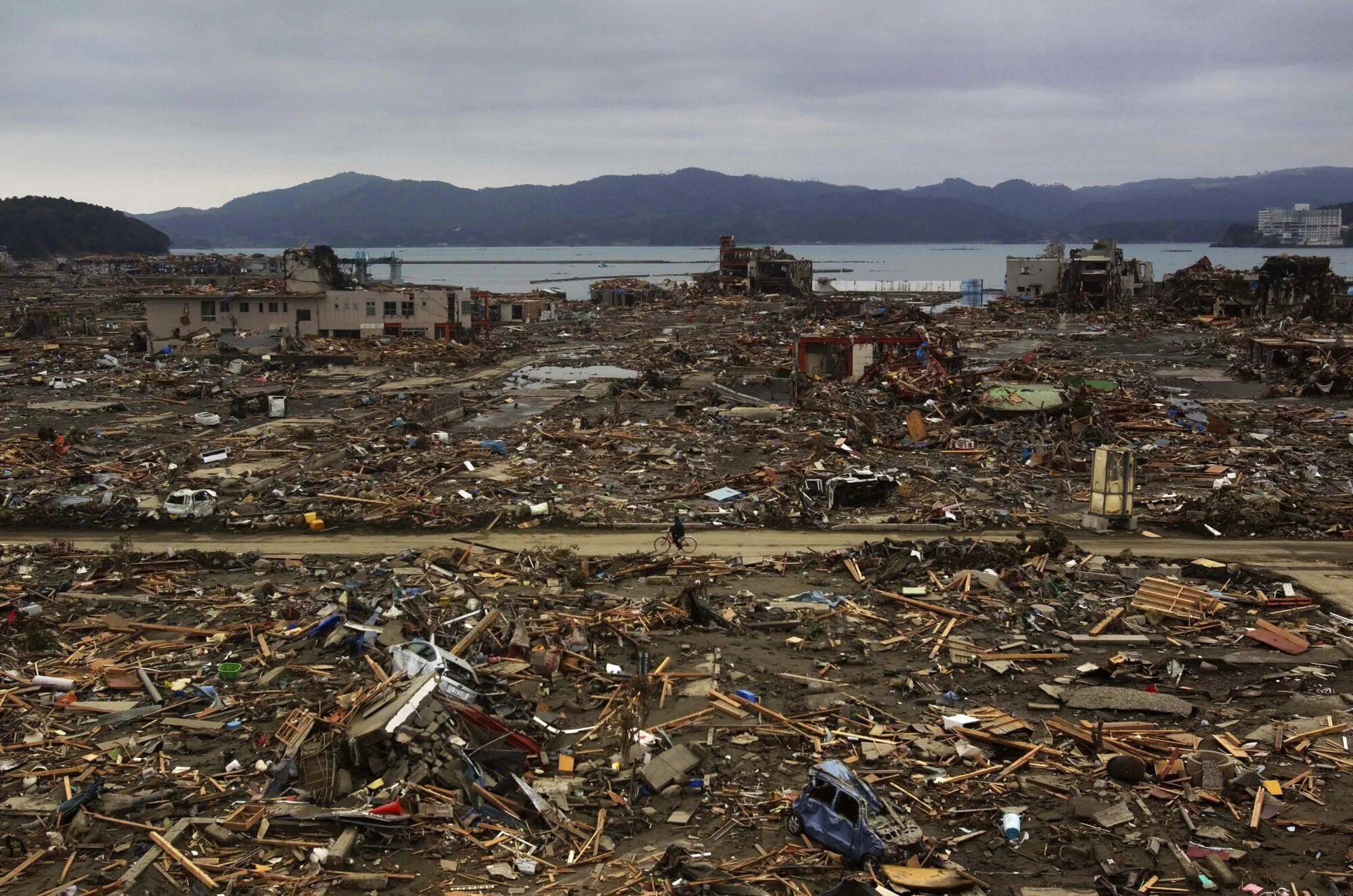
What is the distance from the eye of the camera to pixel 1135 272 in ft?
302

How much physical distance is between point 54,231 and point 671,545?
204489 millimetres

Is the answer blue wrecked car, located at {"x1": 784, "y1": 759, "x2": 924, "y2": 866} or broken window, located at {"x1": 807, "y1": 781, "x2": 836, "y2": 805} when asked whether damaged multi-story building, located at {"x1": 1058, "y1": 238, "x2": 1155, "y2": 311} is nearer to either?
blue wrecked car, located at {"x1": 784, "y1": 759, "x2": 924, "y2": 866}

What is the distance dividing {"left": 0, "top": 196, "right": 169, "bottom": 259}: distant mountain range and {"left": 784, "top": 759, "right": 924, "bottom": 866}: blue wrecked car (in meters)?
204

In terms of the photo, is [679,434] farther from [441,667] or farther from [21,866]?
[21,866]

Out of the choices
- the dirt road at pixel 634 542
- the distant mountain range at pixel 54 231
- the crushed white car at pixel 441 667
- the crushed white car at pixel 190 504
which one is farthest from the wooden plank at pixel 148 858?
the distant mountain range at pixel 54 231

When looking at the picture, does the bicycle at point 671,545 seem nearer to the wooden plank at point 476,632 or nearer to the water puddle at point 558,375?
the wooden plank at point 476,632

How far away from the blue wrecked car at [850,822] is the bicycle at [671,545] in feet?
30.6

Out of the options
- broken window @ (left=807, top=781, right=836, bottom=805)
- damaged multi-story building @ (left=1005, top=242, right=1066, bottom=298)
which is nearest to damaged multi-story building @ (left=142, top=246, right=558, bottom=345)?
damaged multi-story building @ (left=1005, top=242, right=1066, bottom=298)

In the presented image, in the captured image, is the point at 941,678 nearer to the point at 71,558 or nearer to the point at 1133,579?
the point at 1133,579

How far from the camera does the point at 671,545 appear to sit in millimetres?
19688

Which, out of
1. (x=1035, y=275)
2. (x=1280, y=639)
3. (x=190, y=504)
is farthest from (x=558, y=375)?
(x=1035, y=275)

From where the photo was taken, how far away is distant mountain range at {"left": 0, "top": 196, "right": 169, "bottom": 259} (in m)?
181

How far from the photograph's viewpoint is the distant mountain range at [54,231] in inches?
7136

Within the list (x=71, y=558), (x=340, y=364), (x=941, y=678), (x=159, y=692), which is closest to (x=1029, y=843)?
(x=941, y=678)
